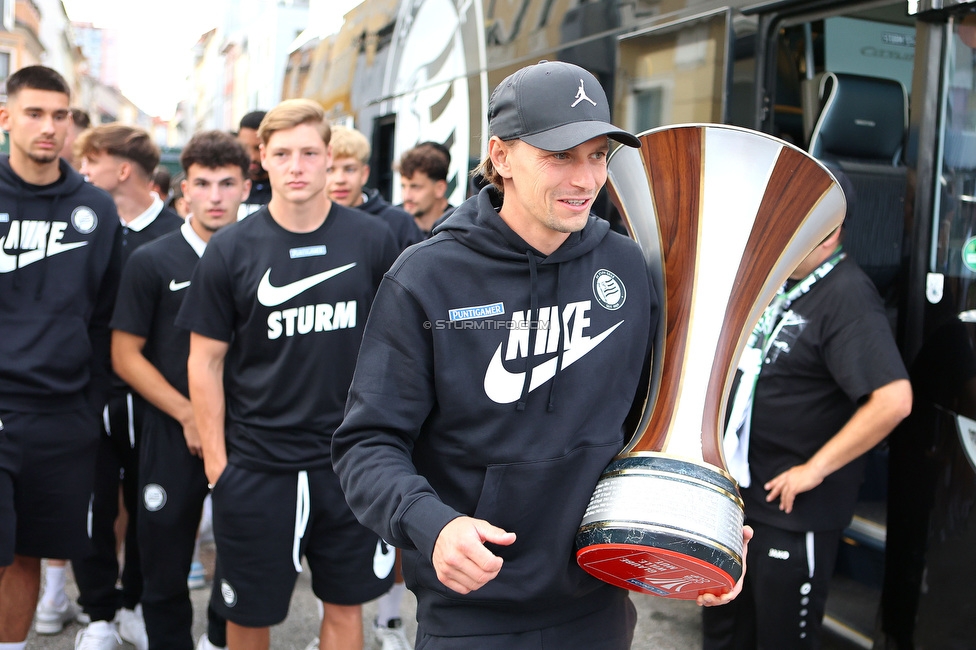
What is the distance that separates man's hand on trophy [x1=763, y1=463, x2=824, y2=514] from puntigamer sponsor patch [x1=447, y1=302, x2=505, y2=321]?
1.52 metres

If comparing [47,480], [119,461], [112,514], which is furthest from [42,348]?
[112,514]

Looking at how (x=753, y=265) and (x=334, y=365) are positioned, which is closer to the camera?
(x=753, y=265)

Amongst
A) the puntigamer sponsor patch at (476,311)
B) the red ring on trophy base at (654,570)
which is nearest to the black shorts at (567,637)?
the red ring on trophy base at (654,570)

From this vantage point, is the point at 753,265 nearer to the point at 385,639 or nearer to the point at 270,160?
the point at 270,160

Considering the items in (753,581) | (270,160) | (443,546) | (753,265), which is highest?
(270,160)

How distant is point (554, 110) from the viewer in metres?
1.73

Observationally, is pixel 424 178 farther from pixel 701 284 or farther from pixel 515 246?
pixel 701 284

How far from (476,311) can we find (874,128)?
9.94ft

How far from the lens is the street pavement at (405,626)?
4.07 m

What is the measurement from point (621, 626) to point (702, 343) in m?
0.69

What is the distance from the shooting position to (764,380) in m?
3.08

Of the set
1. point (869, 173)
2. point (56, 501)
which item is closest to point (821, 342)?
point (869, 173)

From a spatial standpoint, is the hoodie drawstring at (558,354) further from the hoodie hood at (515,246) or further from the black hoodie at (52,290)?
the black hoodie at (52,290)

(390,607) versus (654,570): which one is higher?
(654,570)
